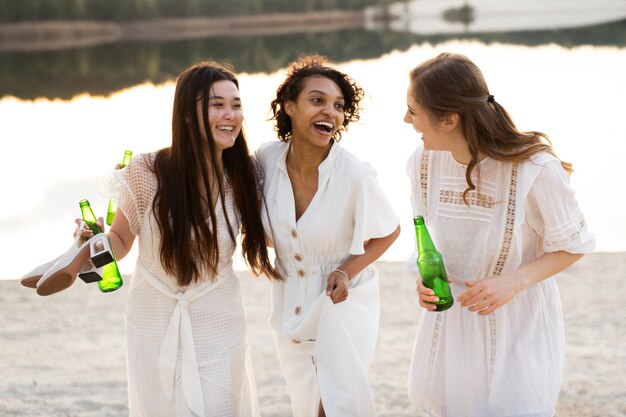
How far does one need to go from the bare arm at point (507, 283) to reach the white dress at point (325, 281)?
3.10ft

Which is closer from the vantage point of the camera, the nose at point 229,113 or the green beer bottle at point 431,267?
the green beer bottle at point 431,267

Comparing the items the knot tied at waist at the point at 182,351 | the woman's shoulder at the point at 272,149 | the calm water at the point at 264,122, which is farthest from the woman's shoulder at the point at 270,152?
the calm water at the point at 264,122

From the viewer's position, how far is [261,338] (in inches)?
285

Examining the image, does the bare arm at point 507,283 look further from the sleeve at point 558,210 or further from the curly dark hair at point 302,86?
the curly dark hair at point 302,86

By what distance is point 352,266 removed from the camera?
4.12 m

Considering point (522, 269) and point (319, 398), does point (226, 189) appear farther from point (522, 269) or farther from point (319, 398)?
point (522, 269)

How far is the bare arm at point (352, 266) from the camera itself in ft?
13.2

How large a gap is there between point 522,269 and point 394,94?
1464 cm

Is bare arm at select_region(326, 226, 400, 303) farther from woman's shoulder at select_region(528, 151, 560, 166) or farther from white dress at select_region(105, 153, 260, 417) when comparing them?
woman's shoulder at select_region(528, 151, 560, 166)

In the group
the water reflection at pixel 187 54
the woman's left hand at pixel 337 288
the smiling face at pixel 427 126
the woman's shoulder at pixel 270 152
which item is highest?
the water reflection at pixel 187 54

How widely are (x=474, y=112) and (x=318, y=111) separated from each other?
3.35 feet

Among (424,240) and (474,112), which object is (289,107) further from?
(474,112)

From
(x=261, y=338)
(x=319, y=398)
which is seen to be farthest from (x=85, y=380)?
(x=319, y=398)

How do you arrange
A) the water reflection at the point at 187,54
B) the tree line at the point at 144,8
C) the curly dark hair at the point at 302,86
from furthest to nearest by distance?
the tree line at the point at 144,8
the water reflection at the point at 187,54
the curly dark hair at the point at 302,86
